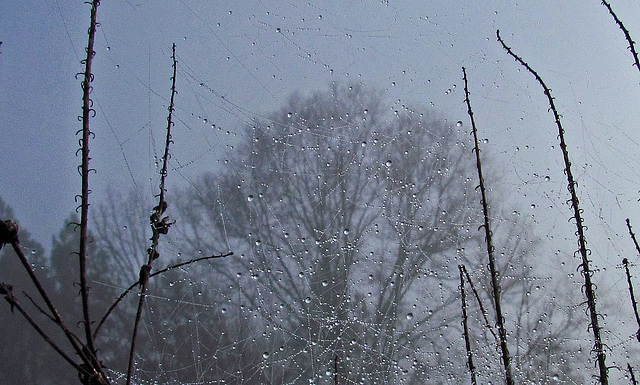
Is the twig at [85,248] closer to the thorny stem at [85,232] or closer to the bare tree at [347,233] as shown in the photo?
the thorny stem at [85,232]

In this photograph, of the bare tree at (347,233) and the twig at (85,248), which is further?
the bare tree at (347,233)

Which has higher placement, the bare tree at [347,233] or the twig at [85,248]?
the bare tree at [347,233]

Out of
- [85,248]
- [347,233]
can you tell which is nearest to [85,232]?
[85,248]

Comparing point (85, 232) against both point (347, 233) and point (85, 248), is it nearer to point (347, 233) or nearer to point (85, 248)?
point (85, 248)

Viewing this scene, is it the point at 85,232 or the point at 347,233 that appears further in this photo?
the point at 347,233

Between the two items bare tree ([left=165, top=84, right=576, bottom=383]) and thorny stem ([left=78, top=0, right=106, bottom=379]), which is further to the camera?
bare tree ([left=165, top=84, right=576, bottom=383])

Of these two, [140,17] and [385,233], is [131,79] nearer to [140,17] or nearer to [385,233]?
[140,17]

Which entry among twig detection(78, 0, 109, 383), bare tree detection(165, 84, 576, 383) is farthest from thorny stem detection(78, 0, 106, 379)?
bare tree detection(165, 84, 576, 383)

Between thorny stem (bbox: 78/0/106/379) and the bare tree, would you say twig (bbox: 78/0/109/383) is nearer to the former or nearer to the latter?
thorny stem (bbox: 78/0/106/379)

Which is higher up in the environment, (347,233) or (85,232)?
(347,233)

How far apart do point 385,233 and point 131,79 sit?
59 cm

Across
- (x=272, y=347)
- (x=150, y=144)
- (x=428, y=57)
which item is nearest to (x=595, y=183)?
(x=428, y=57)

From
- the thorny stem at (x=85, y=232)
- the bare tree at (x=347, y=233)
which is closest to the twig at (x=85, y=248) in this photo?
the thorny stem at (x=85, y=232)

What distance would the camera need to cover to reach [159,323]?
33.9 inches
